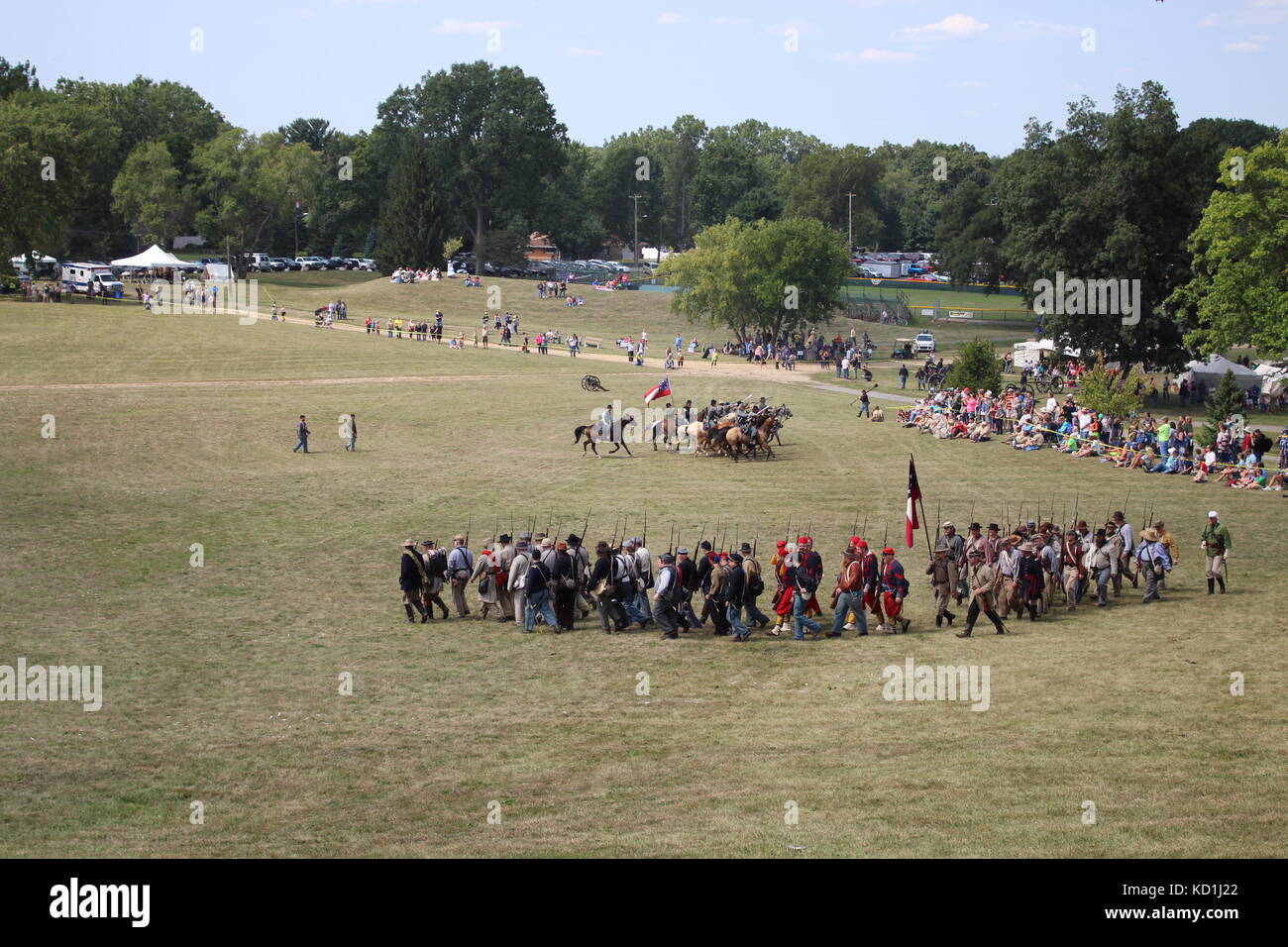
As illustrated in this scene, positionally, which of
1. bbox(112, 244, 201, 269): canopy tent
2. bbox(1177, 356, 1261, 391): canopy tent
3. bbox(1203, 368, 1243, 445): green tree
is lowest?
bbox(1203, 368, 1243, 445): green tree

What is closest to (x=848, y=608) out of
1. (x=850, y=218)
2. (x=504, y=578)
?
(x=504, y=578)

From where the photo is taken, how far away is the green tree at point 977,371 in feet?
167

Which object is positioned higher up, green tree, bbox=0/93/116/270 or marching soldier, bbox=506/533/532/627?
green tree, bbox=0/93/116/270

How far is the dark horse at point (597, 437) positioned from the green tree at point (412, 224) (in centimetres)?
6859

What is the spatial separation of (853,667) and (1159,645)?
4.94 m

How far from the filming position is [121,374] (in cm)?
5356

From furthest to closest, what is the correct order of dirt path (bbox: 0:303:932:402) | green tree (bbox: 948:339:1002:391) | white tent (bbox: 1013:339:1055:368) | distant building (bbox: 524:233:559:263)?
1. distant building (bbox: 524:233:559:263)
2. white tent (bbox: 1013:339:1055:368)
3. dirt path (bbox: 0:303:932:402)
4. green tree (bbox: 948:339:1002:391)

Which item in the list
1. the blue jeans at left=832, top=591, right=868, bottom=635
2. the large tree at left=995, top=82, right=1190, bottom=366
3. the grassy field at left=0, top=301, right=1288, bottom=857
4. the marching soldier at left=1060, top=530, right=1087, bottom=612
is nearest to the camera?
the grassy field at left=0, top=301, right=1288, bottom=857

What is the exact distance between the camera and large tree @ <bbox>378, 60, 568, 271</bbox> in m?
126

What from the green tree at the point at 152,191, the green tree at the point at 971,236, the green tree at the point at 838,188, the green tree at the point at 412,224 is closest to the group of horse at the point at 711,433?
the green tree at the point at 971,236

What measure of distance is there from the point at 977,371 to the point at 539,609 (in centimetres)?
3454

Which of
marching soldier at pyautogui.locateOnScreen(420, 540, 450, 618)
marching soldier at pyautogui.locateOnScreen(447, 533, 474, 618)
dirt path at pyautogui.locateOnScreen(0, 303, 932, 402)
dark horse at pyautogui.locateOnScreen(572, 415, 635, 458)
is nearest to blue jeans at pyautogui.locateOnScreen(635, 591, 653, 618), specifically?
marching soldier at pyautogui.locateOnScreen(447, 533, 474, 618)

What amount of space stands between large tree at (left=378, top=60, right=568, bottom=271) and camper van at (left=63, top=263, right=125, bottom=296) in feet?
148

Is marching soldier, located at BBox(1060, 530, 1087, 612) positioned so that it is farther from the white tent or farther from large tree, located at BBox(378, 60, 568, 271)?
large tree, located at BBox(378, 60, 568, 271)
